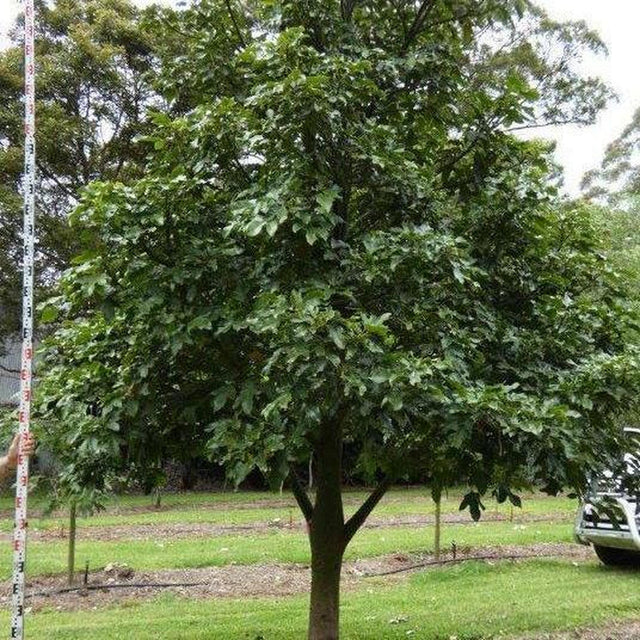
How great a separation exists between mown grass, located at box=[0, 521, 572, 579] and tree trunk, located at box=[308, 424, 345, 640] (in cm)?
450

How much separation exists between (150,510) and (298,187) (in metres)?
13.9

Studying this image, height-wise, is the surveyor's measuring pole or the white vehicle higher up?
the surveyor's measuring pole

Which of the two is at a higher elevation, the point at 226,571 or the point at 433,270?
the point at 433,270

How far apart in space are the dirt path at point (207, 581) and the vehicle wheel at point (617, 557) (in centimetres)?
94

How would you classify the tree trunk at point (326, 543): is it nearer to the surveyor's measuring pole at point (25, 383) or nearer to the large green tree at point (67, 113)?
the surveyor's measuring pole at point (25, 383)

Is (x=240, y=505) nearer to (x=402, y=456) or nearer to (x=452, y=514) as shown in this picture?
(x=452, y=514)

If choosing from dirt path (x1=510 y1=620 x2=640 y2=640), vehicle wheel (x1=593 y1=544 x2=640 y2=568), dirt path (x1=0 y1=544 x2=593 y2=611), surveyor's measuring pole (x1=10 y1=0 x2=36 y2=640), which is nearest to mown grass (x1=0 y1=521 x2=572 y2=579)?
dirt path (x1=0 y1=544 x2=593 y2=611)

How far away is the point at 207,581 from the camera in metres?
9.12

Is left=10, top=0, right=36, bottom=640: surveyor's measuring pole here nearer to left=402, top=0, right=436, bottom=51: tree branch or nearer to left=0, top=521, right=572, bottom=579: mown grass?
left=402, top=0, right=436, bottom=51: tree branch

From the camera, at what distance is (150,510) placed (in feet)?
55.4

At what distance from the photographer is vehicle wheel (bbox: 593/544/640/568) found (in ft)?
33.5

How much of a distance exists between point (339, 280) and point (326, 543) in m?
2.30

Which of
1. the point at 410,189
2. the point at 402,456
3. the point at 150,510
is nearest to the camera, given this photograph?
the point at 410,189

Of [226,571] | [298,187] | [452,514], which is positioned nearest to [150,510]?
[452,514]
